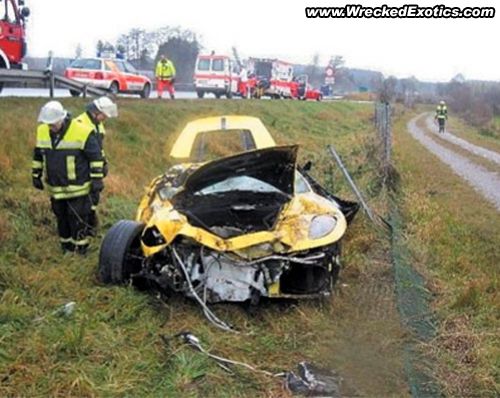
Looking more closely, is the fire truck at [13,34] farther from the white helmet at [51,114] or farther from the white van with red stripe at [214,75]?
the white van with red stripe at [214,75]

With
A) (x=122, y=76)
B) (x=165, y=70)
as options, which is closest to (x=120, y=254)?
(x=122, y=76)

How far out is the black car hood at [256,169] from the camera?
5.69 meters

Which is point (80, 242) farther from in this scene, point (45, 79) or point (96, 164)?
point (45, 79)

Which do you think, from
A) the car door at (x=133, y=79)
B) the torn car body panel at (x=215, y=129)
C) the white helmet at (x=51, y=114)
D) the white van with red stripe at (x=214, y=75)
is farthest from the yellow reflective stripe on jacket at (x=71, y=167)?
the white van with red stripe at (x=214, y=75)

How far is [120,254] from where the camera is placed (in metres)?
5.56

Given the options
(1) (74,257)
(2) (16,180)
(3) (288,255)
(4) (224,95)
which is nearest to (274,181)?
(3) (288,255)

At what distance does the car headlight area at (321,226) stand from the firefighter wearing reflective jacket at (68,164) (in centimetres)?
222

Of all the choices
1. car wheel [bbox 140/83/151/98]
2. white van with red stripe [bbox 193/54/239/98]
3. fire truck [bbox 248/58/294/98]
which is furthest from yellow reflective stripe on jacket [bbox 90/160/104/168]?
fire truck [bbox 248/58/294/98]

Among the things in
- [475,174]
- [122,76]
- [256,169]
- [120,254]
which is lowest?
[475,174]

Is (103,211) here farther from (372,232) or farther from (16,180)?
(372,232)

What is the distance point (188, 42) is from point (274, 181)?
50.8 meters

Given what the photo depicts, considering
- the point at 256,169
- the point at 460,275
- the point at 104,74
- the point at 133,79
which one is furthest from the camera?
the point at 133,79

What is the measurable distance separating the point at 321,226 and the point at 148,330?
166 centimetres

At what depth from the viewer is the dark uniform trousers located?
21.1ft
